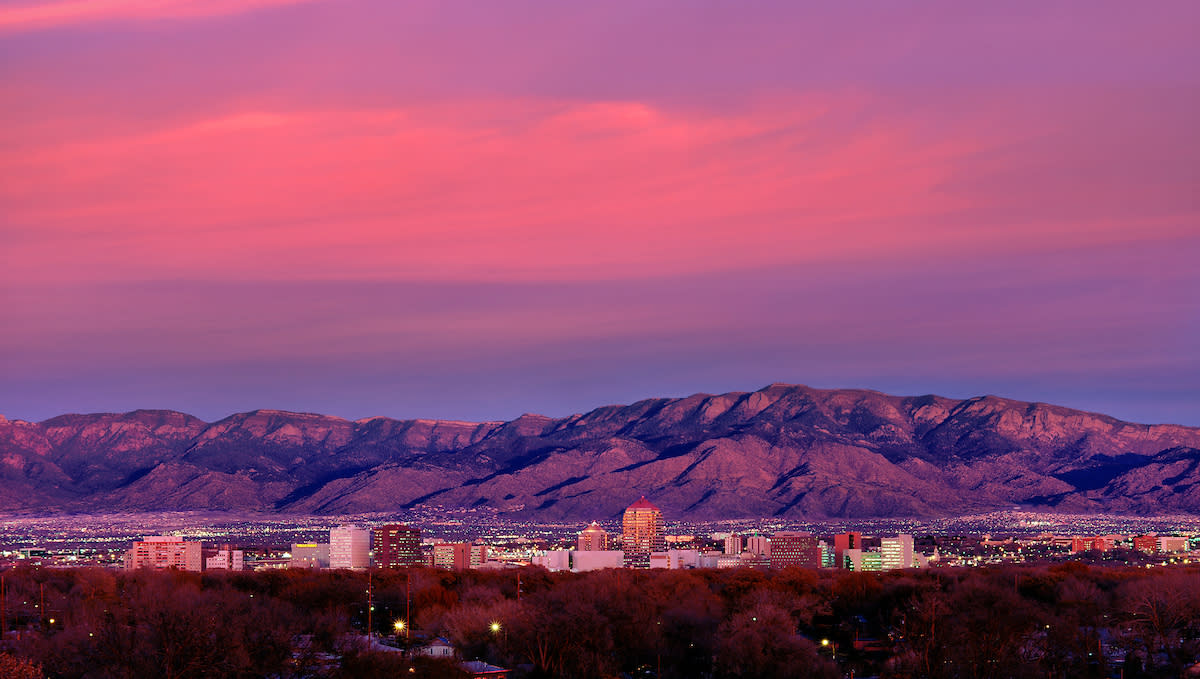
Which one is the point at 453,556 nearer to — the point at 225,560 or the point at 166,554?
the point at 225,560

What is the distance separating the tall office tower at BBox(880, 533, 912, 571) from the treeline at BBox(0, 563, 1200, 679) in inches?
2723

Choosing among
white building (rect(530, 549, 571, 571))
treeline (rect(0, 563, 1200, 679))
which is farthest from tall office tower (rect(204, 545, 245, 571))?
treeline (rect(0, 563, 1200, 679))

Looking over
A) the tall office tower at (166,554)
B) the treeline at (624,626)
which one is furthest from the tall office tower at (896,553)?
the tall office tower at (166,554)

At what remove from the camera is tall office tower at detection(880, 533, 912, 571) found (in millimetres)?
191625

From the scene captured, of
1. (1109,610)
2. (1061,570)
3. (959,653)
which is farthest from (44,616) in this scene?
(1061,570)

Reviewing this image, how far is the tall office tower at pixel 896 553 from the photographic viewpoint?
19162 cm

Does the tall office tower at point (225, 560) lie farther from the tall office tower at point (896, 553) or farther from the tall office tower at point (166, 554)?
the tall office tower at point (896, 553)

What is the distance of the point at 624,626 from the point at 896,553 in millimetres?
120754

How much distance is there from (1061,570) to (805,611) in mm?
42645

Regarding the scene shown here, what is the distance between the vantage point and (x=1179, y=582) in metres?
102

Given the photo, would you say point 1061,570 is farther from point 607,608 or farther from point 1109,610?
point 607,608

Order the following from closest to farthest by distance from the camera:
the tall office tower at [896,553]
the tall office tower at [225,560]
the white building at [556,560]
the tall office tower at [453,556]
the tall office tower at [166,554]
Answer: the white building at [556,560], the tall office tower at [453,556], the tall office tower at [166,554], the tall office tower at [225,560], the tall office tower at [896,553]

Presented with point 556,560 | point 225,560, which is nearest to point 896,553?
point 556,560

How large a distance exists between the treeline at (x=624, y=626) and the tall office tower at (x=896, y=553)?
69.2 m
